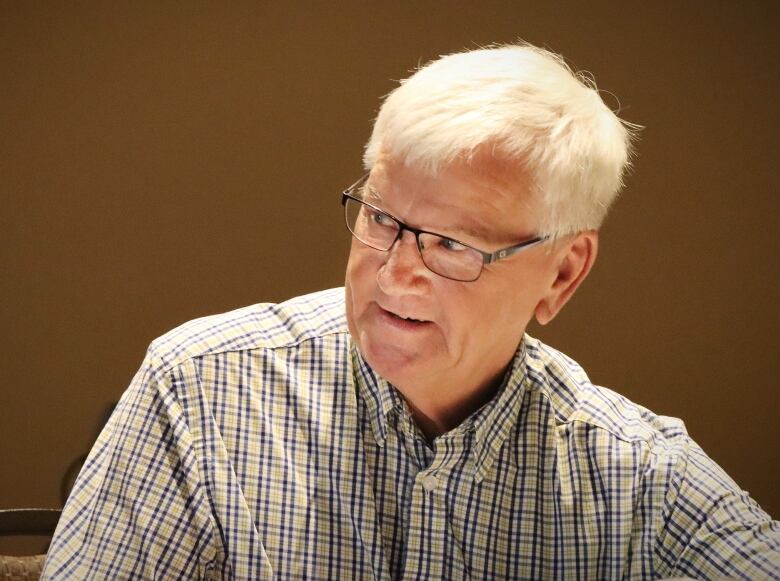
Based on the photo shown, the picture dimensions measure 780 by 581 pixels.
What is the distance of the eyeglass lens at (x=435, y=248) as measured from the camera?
139cm

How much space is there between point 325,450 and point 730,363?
225 centimetres

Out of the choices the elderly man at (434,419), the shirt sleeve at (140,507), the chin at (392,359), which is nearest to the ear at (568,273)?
the elderly man at (434,419)

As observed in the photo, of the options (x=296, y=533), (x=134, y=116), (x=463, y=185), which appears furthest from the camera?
(x=134, y=116)

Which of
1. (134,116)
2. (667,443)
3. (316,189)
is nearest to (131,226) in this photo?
(134,116)

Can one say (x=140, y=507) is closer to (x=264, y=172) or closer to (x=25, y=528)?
(x=25, y=528)

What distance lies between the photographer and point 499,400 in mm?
1562

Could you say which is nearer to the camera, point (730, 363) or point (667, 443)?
point (667, 443)

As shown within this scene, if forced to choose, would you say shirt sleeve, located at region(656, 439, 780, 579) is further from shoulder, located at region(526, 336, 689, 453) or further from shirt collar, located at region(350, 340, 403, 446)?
shirt collar, located at region(350, 340, 403, 446)

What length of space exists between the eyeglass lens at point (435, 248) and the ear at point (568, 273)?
18cm

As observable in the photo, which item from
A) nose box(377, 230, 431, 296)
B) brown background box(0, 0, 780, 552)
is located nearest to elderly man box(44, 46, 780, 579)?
nose box(377, 230, 431, 296)

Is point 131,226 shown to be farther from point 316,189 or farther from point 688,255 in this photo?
point 688,255

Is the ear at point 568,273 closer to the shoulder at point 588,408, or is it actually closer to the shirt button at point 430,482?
the shoulder at point 588,408

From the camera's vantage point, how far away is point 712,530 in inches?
59.7

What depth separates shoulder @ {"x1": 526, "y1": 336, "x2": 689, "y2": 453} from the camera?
63.3 inches
